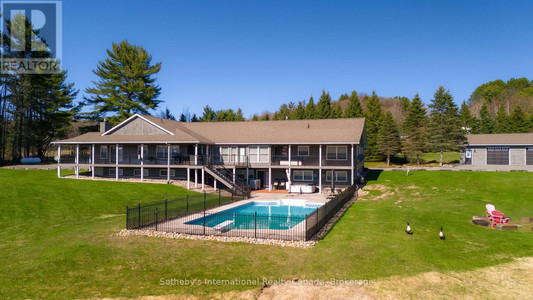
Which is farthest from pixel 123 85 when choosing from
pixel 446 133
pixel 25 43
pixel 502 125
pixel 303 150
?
pixel 502 125

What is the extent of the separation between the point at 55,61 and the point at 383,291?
61783 mm

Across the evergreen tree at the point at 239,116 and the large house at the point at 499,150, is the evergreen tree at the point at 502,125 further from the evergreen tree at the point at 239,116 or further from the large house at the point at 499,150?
the evergreen tree at the point at 239,116

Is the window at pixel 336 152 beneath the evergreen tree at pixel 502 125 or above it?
beneath

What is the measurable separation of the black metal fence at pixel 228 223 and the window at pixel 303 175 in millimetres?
11783

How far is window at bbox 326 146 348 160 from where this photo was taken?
34156mm

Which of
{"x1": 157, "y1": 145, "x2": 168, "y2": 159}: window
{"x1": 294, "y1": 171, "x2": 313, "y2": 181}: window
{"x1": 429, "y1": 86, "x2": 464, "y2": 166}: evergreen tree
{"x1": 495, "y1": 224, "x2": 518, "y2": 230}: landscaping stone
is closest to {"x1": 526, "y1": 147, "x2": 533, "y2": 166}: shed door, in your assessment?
{"x1": 429, "y1": 86, "x2": 464, "y2": 166}: evergreen tree

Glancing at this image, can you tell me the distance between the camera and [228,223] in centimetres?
1762

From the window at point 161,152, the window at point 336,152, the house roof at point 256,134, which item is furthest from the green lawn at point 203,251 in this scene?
the window at point 161,152

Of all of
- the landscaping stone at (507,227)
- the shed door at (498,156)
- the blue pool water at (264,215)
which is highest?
the shed door at (498,156)

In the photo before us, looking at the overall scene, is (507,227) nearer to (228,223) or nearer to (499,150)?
(228,223)

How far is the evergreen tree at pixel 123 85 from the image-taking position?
183ft

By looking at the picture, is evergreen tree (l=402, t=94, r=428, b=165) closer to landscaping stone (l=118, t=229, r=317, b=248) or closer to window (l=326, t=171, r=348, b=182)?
window (l=326, t=171, r=348, b=182)

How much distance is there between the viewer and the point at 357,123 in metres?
37.4

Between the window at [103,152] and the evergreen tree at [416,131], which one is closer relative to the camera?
the window at [103,152]
